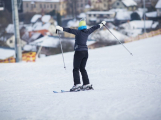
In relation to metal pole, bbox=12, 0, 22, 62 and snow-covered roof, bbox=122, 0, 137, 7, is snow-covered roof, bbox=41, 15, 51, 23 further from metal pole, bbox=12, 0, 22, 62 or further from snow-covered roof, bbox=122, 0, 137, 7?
metal pole, bbox=12, 0, 22, 62

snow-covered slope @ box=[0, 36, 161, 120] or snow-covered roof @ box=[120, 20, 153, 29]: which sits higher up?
snow-covered slope @ box=[0, 36, 161, 120]

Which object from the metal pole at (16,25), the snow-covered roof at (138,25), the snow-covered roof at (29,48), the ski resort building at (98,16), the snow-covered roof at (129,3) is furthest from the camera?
the snow-covered roof at (129,3)

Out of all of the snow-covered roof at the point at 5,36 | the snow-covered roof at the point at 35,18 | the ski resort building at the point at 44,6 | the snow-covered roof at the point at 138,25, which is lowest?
the snow-covered roof at the point at 5,36

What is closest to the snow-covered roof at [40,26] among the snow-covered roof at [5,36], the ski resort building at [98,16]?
the ski resort building at [98,16]

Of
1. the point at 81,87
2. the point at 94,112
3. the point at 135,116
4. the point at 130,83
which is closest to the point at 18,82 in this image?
the point at 81,87

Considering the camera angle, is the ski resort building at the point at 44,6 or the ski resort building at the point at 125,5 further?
the ski resort building at the point at 44,6

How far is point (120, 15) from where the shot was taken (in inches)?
2071

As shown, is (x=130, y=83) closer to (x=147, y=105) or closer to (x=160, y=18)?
(x=147, y=105)

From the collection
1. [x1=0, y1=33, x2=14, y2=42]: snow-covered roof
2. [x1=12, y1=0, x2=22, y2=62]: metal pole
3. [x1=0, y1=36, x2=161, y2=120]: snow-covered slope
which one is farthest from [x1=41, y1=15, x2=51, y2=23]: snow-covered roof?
[x1=0, y1=36, x2=161, y2=120]: snow-covered slope

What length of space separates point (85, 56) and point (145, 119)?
198cm

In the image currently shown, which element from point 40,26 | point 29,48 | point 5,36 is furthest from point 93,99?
point 40,26

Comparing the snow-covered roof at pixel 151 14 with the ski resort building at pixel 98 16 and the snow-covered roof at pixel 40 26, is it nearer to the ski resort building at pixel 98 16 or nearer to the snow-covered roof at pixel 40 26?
the ski resort building at pixel 98 16

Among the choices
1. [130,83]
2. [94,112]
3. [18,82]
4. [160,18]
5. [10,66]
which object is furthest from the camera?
[160,18]

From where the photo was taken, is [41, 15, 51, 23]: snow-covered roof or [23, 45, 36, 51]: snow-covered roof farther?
[41, 15, 51, 23]: snow-covered roof
